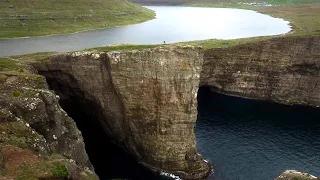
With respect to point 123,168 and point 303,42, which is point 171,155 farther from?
point 303,42

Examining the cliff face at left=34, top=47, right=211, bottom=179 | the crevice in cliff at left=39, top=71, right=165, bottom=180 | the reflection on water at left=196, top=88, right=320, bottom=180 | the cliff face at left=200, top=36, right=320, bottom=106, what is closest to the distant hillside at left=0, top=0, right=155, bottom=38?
the crevice in cliff at left=39, top=71, right=165, bottom=180

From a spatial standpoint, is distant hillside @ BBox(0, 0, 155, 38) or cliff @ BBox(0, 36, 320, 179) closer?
cliff @ BBox(0, 36, 320, 179)

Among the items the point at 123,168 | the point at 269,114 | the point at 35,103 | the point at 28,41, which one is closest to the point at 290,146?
the point at 269,114

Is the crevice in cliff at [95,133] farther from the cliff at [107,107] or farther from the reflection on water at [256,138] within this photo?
the reflection on water at [256,138]

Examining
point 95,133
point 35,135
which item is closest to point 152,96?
point 95,133

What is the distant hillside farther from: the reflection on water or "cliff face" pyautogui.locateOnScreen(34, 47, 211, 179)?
the reflection on water

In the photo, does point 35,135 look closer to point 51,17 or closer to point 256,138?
point 256,138

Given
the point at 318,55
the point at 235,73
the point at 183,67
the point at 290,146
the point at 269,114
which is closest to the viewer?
the point at 183,67
